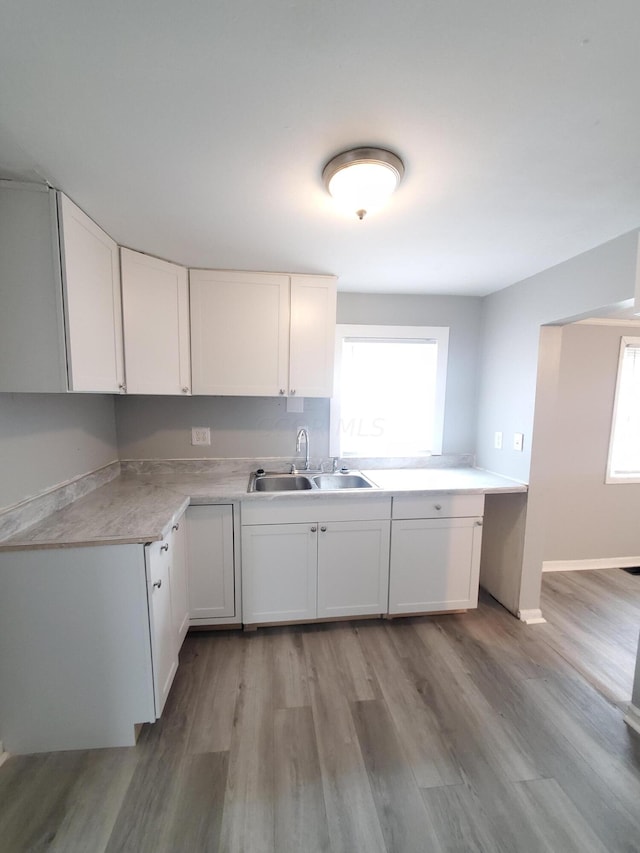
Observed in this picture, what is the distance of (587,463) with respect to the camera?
109 inches

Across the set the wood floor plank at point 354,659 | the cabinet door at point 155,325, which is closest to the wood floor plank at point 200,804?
the wood floor plank at point 354,659

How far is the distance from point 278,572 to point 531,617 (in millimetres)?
1728

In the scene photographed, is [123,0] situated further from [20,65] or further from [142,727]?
[142,727]

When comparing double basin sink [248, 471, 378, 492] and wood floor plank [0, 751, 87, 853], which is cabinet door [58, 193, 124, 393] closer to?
double basin sink [248, 471, 378, 492]

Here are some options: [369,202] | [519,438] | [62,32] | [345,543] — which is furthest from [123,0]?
[519,438]

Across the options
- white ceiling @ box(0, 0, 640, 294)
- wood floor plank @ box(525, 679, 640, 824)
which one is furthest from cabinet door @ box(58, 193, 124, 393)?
wood floor plank @ box(525, 679, 640, 824)

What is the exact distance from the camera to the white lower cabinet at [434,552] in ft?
6.73

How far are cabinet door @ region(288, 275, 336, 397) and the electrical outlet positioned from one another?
0.71 m

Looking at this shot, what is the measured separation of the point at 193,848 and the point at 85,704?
66 cm

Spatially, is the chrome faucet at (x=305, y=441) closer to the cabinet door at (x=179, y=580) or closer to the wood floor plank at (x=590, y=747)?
the cabinet door at (x=179, y=580)

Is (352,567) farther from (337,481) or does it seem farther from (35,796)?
(35,796)

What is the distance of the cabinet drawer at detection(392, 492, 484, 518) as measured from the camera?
203 cm

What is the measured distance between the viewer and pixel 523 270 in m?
2.02

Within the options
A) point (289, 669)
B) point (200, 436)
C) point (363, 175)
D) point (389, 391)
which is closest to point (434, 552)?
point (289, 669)
